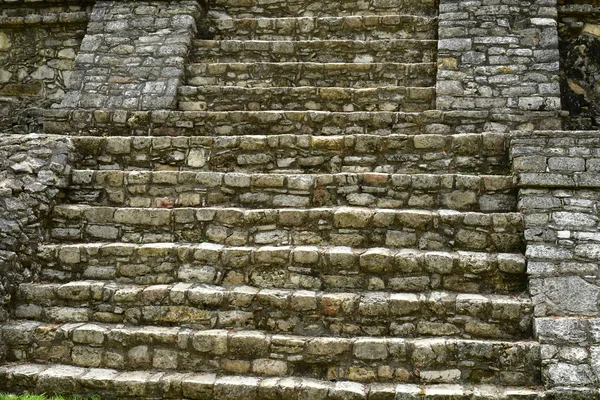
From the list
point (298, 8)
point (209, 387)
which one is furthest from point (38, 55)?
point (209, 387)

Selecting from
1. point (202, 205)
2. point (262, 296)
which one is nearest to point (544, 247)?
point (262, 296)

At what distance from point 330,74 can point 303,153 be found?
1696mm

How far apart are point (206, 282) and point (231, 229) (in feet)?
1.87

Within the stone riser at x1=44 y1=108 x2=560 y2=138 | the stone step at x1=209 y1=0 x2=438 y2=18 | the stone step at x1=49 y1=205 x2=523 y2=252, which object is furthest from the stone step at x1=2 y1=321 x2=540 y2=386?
the stone step at x1=209 y1=0 x2=438 y2=18

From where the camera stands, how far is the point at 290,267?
4828 mm

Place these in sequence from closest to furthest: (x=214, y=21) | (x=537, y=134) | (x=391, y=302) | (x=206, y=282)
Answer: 1. (x=391, y=302)
2. (x=206, y=282)
3. (x=537, y=134)
4. (x=214, y=21)

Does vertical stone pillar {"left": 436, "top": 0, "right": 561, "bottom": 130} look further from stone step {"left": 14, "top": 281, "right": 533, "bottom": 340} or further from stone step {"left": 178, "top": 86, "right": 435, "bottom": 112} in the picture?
stone step {"left": 14, "top": 281, "right": 533, "bottom": 340}

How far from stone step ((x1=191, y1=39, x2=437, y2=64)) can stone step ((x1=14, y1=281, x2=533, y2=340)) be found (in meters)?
3.46

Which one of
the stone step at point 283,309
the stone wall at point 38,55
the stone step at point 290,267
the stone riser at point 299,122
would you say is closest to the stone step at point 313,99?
the stone riser at point 299,122

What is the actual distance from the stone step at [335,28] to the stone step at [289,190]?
295 centimetres

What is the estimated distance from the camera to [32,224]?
17.1 feet

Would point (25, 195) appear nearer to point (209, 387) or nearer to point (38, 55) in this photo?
point (209, 387)

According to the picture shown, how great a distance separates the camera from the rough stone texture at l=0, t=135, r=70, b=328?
4.91 m

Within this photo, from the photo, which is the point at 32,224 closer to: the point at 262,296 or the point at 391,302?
the point at 262,296
